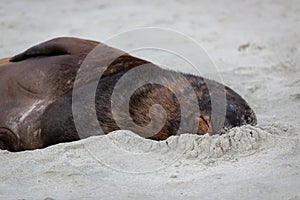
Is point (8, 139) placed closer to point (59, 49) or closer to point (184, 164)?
point (59, 49)

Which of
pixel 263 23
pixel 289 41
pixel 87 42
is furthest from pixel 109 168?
pixel 263 23

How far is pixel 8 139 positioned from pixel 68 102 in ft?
1.45

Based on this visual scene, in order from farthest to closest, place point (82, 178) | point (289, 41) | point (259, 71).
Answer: point (289, 41) → point (259, 71) → point (82, 178)

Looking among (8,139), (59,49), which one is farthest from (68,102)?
(59,49)

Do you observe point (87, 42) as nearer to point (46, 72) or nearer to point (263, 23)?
point (46, 72)

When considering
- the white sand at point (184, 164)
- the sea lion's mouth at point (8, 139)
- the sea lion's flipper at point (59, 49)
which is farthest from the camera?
the sea lion's flipper at point (59, 49)

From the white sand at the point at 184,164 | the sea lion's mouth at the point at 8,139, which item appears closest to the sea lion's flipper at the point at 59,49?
the sea lion's mouth at the point at 8,139

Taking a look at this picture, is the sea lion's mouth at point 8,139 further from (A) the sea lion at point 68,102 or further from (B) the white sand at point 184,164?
(B) the white sand at point 184,164

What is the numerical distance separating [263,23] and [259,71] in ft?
4.89

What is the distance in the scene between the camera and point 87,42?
496 cm

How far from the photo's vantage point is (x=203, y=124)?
13.8 feet

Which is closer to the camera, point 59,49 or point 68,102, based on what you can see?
→ point 68,102

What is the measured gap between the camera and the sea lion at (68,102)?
13.8 ft

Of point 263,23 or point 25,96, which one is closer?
point 25,96
